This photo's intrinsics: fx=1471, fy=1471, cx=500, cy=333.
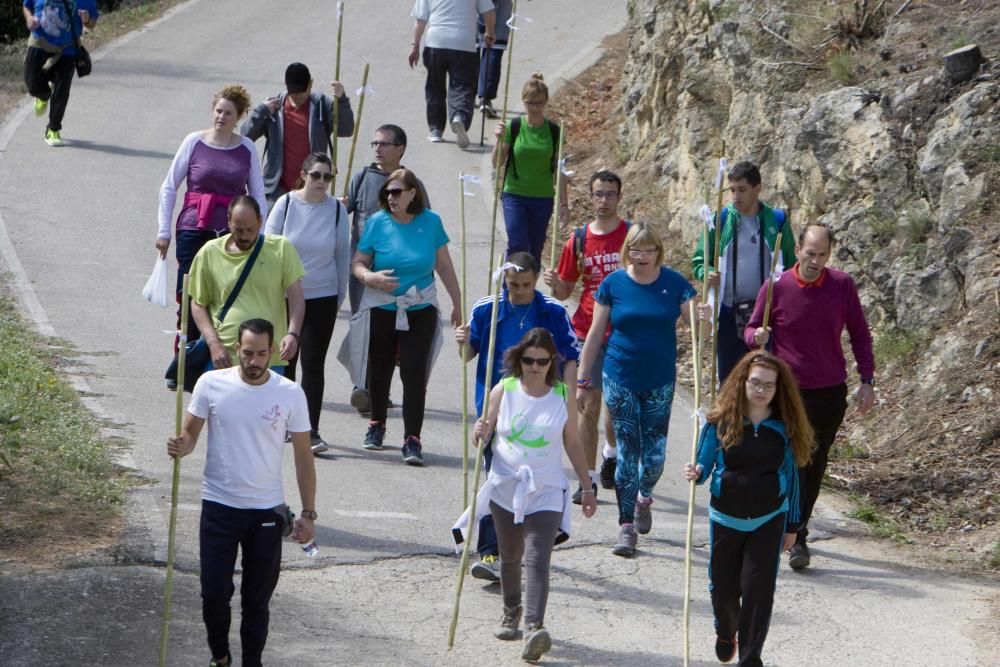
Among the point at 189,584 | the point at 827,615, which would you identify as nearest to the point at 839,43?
the point at 827,615

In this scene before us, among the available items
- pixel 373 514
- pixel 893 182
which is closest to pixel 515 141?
pixel 893 182

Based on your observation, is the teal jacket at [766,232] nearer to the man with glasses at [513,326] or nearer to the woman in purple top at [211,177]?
the man with glasses at [513,326]

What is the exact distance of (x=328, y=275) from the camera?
30.0ft

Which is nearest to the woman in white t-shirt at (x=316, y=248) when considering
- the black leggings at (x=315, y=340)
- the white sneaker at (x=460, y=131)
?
the black leggings at (x=315, y=340)

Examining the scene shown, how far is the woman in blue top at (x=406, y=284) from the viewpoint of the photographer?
29.8 ft

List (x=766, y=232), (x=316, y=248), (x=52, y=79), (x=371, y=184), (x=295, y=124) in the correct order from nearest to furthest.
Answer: (x=766, y=232), (x=316, y=248), (x=371, y=184), (x=295, y=124), (x=52, y=79)

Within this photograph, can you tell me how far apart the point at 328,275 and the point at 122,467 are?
170cm

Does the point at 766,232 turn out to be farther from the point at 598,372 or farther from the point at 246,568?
the point at 246,568

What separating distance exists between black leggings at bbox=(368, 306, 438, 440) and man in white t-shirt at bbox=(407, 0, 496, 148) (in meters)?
7.56

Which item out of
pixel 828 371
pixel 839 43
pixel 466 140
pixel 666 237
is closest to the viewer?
pixel 828 371

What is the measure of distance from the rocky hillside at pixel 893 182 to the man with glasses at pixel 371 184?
2.16 m

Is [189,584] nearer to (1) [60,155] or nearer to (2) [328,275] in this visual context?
(2) [328,275]

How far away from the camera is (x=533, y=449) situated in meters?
6.90

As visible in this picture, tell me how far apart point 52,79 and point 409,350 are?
Answer: 29.1ft
